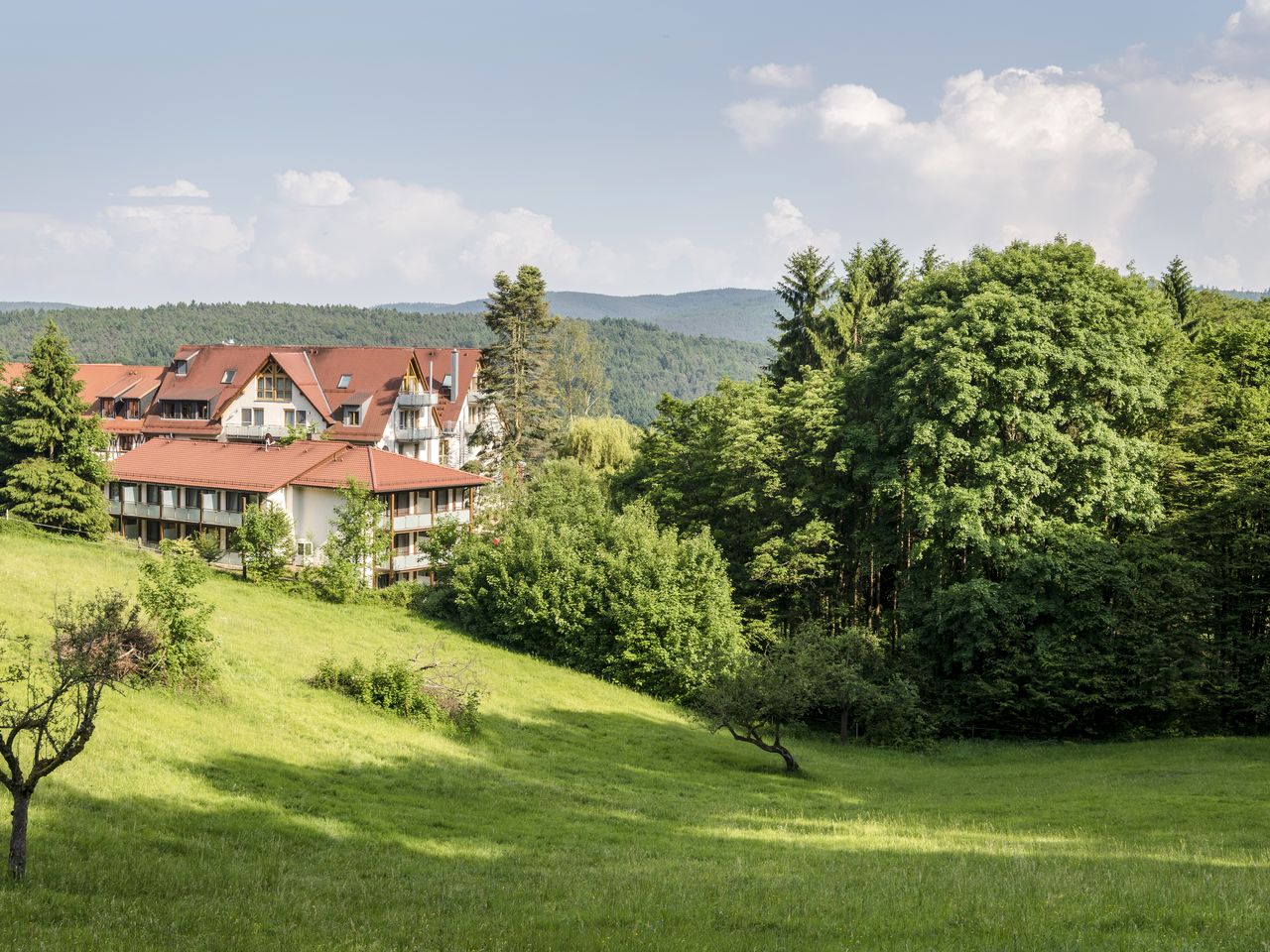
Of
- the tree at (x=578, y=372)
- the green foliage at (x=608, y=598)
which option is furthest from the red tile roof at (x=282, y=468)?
the tree at (x=578, y=372)

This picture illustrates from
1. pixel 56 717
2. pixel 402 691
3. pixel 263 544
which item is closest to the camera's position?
pixel 56 717

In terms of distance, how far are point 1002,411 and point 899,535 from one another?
25.4ft

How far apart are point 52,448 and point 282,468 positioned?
39.2 feet

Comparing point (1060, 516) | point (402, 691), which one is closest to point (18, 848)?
point (402, 691)

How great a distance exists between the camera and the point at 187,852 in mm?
14953

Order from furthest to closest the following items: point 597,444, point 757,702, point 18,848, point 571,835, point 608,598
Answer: point 597,444, point 608,598, point 757,702, point 571,835, point 18,848

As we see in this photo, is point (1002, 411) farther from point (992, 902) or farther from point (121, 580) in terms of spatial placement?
point (121, 580)

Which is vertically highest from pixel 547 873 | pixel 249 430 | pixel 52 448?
pixel 249 430

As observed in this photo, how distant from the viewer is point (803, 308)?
62.3 meters

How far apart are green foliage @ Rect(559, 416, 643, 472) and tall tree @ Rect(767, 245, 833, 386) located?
16625 mm

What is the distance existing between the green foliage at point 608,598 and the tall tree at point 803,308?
17589mm

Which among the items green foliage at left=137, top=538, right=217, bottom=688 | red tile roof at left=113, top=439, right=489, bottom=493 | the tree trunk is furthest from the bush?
red tile roof at left=113, top=439, right=489, bottom=493

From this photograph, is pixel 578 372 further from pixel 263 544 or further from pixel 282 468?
pixel 263 544

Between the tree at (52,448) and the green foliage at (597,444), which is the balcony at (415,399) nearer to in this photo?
the green foliage at (597,444)
